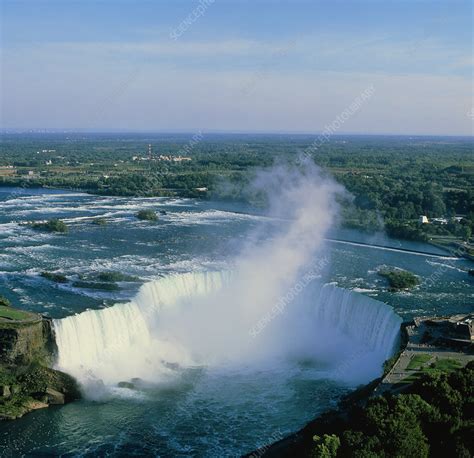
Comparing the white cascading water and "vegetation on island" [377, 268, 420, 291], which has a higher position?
"vegetation on island" [377, 268, 420, 291]

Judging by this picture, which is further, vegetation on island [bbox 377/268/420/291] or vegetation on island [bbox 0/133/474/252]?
vegetation on island [bbox 0/133/474/252]

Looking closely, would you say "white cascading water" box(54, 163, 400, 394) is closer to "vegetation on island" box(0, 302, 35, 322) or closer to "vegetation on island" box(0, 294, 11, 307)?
"vegetation on island" box(0, 302, 35, 322)

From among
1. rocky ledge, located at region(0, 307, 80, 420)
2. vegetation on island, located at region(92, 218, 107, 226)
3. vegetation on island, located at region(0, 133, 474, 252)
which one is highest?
vegetation on island, located at region(0, 133, 474, 252)

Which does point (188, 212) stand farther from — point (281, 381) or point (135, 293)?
point (281, 381)

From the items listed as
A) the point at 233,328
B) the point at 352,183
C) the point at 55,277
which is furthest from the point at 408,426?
the point at 352,183

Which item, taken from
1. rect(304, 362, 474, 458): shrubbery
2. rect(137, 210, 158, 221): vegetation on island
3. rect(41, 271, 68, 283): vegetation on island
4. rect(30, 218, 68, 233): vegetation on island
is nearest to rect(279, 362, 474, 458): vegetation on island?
rect(304, 362, 474, 458): shrubbery

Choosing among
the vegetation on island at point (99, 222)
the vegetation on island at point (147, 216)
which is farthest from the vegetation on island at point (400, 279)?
the vegetation on island at point (99, 222)

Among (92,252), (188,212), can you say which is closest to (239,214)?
(188,212)
